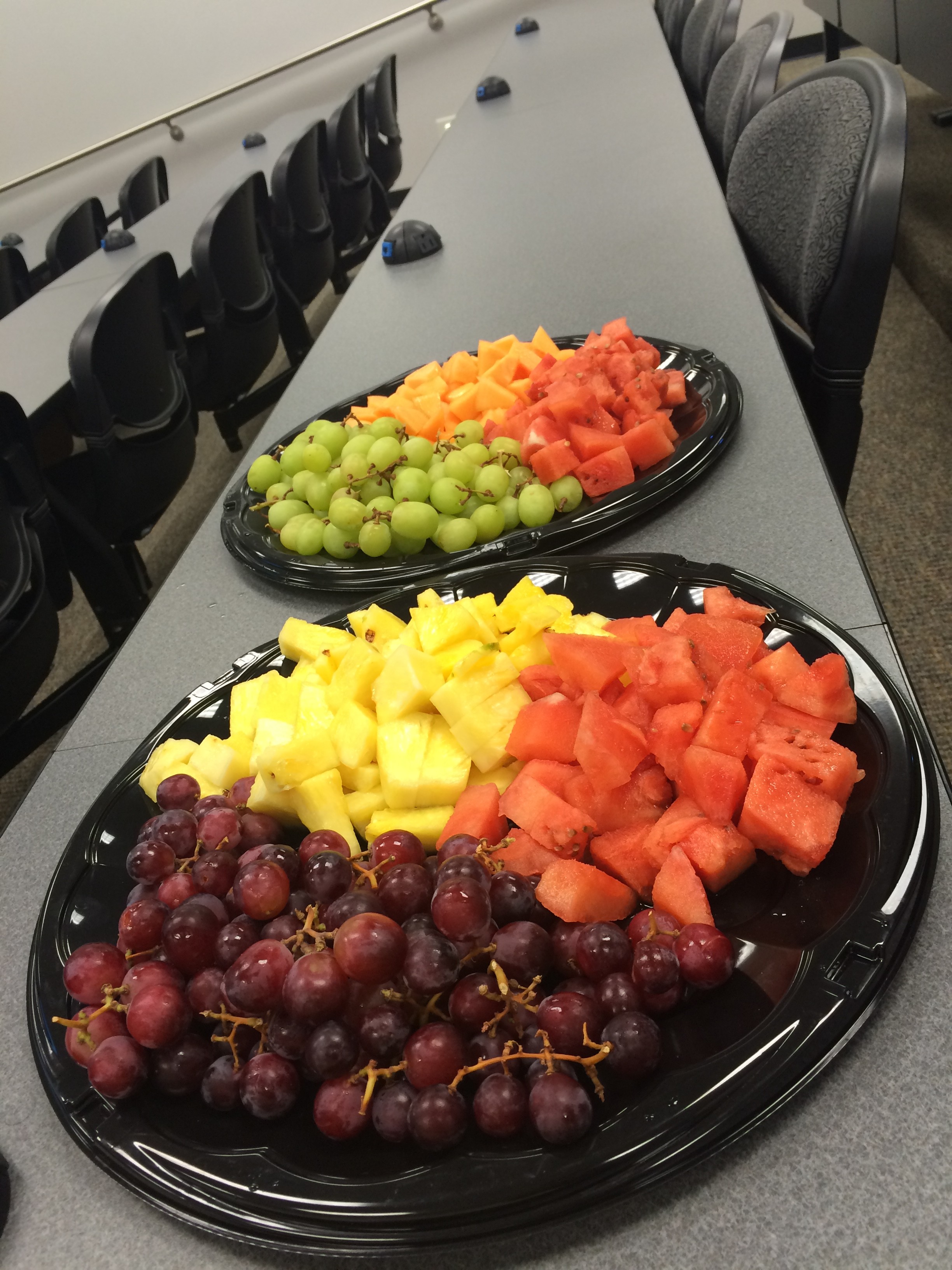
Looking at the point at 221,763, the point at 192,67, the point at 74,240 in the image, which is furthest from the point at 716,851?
the point at 192,67

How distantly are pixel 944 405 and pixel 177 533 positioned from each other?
2246 mm

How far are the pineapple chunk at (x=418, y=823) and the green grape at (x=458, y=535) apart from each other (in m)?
0.36

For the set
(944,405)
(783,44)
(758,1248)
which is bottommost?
(944,405)

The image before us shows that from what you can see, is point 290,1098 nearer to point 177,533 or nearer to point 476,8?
point 177,533

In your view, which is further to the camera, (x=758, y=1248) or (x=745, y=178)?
(x=745, y=178)

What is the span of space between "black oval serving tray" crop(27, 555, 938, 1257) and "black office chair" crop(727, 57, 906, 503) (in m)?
0.66

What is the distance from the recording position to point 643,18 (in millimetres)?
3594

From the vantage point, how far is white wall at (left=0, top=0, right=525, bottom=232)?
5516 mm

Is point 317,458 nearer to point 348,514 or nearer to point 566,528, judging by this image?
point 348,514

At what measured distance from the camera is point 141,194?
13.2ft

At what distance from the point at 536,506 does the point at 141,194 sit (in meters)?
3.86

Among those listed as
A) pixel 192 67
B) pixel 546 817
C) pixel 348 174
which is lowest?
pixel 348 174

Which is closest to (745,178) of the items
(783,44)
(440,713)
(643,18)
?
(783,44)

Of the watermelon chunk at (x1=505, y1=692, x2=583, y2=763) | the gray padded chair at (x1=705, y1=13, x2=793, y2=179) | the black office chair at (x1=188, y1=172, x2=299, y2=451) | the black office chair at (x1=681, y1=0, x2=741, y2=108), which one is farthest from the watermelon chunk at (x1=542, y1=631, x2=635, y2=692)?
the black office chair at (x1=681, y1=0, x2=741, y2=108)
